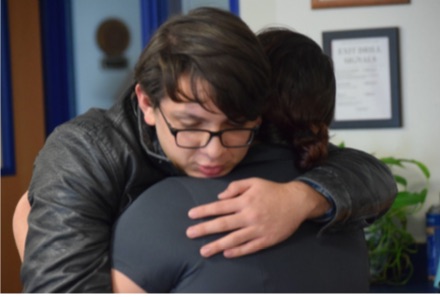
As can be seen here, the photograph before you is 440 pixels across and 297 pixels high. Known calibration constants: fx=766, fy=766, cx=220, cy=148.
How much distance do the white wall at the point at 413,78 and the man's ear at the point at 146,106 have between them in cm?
168

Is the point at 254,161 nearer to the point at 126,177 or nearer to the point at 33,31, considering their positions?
the point at 126,177

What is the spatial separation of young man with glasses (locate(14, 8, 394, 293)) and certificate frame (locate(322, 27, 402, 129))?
165cm

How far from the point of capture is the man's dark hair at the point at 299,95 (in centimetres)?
111

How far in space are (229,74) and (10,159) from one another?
268 cm

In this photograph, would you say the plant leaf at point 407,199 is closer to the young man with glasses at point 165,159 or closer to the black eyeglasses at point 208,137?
the young man with glasses at point 165,159

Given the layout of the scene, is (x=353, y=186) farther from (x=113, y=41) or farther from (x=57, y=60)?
(x=57, y=60)

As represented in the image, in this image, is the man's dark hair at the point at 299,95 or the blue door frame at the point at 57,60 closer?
the man's dark hair at the point at 299,95

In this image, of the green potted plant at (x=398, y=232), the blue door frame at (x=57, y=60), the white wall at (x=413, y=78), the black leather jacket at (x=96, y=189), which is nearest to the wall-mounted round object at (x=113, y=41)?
the blue door frame at (x=57, y=60)

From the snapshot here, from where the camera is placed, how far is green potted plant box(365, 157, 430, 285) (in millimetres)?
2574

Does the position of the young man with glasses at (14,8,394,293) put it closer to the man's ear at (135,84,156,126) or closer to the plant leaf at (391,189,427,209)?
the man's ear at (135,84,156,126)

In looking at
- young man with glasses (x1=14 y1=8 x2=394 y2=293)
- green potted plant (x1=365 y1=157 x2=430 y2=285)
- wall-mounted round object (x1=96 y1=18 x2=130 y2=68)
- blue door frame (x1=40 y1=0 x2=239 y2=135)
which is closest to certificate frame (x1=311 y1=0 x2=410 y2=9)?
green potted plant (x1=365 y1=157 x2=430 y2=285)

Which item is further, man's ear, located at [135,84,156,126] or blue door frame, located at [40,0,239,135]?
blue door frame, located at [40,0,239,135]

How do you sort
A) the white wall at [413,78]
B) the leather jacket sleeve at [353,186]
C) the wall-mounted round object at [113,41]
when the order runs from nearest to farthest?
the leather jacket sleeve at [353,186], the white wall at [413,78], the wall-mounted round object at [113,41]

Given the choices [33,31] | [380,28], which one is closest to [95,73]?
[33,31]
